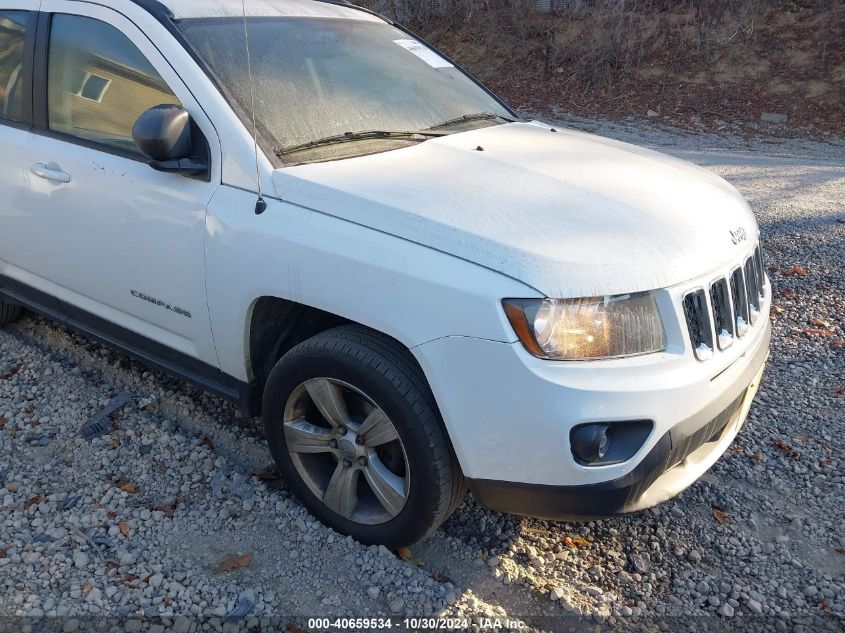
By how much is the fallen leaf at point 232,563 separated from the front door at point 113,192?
0.78 meters

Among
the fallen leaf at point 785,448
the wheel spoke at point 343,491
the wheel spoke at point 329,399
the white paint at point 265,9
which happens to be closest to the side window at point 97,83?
the white paint at point 265,9

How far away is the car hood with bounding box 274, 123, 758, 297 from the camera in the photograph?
232 cm

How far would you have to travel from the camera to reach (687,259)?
2465 millimetres

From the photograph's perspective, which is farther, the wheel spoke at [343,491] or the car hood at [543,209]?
the wheel spoke at [343,491]

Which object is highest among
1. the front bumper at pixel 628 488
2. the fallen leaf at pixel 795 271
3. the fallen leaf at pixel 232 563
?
the front bumper at pixel 628 488

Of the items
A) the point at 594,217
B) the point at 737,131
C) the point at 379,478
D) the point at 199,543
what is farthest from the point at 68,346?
the point at 737,131

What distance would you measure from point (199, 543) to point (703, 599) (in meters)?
1.85

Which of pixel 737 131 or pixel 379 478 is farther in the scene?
pixel 737 131

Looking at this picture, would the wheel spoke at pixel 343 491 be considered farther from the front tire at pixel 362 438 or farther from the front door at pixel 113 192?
the front door at pixel 113 192

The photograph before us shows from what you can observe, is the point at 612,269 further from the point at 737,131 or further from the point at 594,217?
the point at 737,131

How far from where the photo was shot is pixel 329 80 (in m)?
3.27

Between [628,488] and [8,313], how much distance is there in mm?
3790

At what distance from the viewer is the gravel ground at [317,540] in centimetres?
258

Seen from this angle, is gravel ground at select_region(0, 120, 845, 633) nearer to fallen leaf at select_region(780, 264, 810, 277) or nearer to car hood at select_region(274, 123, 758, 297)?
car hood at select_region(274, 123, 758, 297)
